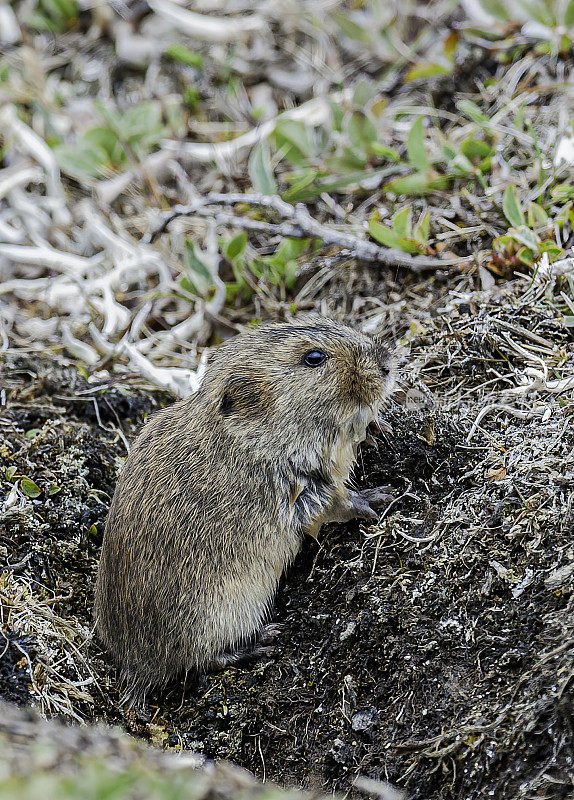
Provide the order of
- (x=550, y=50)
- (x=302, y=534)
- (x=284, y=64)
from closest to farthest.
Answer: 1. (x=302, y=534)
2. (x=550, y=50)
3. (x=284, y=64)

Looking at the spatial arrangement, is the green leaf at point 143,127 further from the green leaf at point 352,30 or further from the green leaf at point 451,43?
the green leaf at point 451,43

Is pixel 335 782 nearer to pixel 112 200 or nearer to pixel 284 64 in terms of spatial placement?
pixel 112 200

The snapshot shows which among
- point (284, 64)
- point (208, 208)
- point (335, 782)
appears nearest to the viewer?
point (335, 782)

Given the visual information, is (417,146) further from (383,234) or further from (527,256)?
(527,256)

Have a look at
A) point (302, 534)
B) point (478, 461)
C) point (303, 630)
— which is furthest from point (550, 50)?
point (303, 630)

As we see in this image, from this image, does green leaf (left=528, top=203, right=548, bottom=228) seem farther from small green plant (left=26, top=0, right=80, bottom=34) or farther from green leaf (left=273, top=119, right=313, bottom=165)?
small green plant (left=26, top=0, right=80, bottom=34)

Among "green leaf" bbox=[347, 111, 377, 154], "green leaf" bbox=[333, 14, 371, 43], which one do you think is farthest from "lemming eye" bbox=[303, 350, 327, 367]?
"green leaf" bbox=[333, 14, 371, 43]

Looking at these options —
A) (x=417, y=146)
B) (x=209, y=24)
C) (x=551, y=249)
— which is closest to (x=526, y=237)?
(x=551, y=249)
